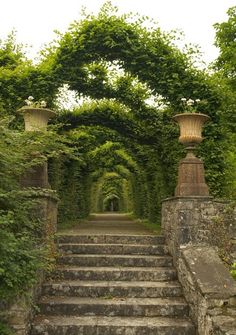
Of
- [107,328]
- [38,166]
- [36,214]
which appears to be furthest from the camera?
[38,166]

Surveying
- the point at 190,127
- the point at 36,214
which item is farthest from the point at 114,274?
the point at 190,127

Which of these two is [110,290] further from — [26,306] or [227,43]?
[227,43]

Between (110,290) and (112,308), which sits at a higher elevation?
(110,290)

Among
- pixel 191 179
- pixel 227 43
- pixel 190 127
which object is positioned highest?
pixel 227 43

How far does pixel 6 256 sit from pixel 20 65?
5.68 m

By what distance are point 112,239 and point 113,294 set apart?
1742 millimetres

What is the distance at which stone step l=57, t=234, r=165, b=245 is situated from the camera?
739 cm

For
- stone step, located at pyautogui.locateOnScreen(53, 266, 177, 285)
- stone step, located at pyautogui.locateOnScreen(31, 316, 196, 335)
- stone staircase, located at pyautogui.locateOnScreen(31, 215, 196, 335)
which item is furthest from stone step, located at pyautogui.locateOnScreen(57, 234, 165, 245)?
stone step, located at pyautogui.locateOnScreen(31, 316, 196, 335)

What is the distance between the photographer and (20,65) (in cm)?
884

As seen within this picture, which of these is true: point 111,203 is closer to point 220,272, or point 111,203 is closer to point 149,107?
point 149,107

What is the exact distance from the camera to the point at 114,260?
666 centimetres

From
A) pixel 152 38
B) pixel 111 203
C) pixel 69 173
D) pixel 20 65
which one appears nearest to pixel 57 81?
pixel 20 65

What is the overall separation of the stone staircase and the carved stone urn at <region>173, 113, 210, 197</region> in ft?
4.10

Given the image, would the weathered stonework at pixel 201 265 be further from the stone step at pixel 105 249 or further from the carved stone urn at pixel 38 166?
the carved stone urn at pixel 38 166
